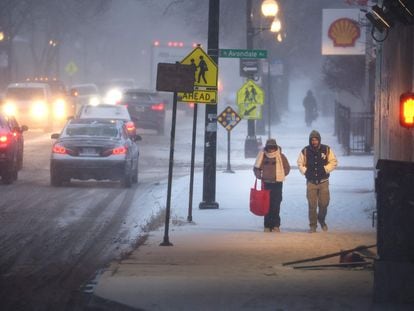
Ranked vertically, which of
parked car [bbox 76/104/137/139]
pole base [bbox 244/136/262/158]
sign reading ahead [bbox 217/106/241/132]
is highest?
parked car [bbox 76/104/137/139]

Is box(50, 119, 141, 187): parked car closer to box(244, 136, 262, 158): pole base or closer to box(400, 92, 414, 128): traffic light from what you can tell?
box(244, 136, 262, 158): pole base

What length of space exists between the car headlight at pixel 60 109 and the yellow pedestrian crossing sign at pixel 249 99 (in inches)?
861

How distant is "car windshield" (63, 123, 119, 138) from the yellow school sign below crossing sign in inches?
310

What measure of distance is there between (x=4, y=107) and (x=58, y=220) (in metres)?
24.5

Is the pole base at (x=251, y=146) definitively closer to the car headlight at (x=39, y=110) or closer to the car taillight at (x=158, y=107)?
the car taillight at (x=158, y=107)

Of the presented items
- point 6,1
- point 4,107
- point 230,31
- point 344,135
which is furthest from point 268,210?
point 6,1

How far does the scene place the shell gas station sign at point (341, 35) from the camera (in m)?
35.0

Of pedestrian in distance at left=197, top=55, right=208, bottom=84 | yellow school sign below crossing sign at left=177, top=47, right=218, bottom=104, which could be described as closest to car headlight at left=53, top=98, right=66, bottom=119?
yellow school sign below crossing sign at left=177, top=47, right=218, bottom=104

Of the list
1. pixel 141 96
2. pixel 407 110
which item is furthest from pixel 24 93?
pixel 407 110

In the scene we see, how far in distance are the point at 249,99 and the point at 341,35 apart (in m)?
7.30

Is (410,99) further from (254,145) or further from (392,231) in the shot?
(254,145)

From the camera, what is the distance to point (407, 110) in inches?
533

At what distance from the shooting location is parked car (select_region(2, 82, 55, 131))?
4406 centimetres

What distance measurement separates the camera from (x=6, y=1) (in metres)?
62.4
